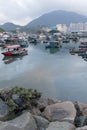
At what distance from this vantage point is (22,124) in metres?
12.0

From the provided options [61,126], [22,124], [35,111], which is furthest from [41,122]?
[35,111]

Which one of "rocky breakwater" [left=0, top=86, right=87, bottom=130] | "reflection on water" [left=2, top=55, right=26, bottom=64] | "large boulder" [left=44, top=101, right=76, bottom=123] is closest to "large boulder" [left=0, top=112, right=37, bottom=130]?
"rocky breakwater" [left=0, top=86, right=87, bottom=130]

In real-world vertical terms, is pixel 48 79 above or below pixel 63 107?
below

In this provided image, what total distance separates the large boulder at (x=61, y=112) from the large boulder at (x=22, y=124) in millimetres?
1193

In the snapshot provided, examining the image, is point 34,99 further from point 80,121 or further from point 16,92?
point 80,121

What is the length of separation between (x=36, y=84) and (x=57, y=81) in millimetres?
3300

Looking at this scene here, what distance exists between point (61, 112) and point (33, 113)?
143cm

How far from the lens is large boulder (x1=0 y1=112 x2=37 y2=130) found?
11497 mm

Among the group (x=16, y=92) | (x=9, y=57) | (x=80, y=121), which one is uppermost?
(x=16, y=92)

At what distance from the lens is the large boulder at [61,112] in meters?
13.2

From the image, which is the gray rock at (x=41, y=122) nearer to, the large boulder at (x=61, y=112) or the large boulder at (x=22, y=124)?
the large boulder at (x=22, y=124)

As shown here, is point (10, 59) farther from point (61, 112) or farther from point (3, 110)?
point (61, 112)


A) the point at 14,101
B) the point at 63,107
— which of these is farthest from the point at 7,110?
the point at 63,107

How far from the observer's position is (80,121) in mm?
13312
